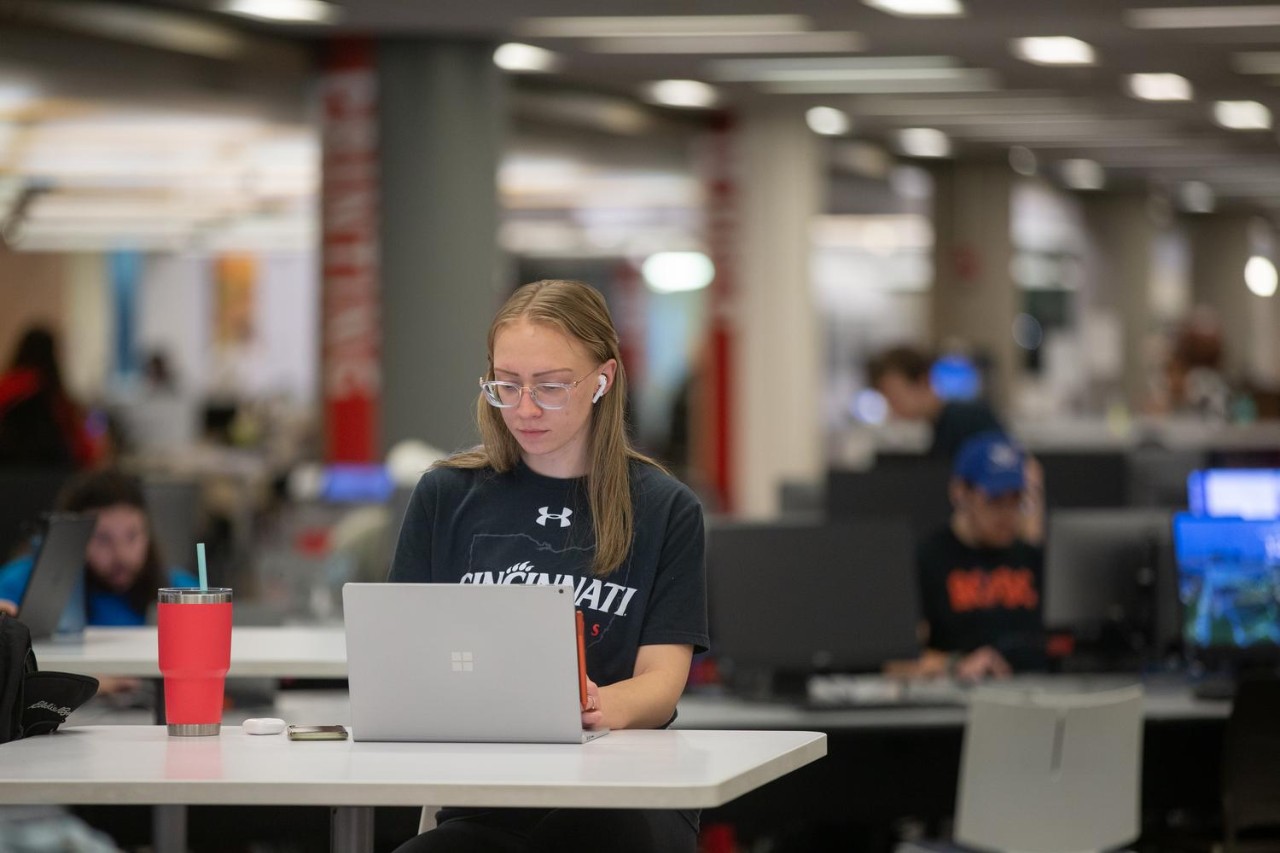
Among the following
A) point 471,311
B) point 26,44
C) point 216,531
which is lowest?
point 216,531

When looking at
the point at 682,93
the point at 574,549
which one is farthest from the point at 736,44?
the point at 574,549

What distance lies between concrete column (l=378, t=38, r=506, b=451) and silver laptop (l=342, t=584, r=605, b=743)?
7651mm

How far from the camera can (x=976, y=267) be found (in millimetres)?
17828

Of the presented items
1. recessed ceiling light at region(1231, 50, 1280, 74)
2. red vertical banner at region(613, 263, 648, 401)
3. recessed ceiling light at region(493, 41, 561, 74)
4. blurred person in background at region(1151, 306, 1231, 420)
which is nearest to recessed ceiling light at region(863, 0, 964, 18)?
blurred person in background at region(1151, 306, 1231, 420)

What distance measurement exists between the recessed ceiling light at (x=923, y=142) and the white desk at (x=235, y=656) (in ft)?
37.9

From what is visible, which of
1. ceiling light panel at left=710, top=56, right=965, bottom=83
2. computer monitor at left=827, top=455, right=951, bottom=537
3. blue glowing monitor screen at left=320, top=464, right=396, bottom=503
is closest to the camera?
computer monitor at left=827, top=455, right=951, bottom=537

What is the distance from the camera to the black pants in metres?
2.71

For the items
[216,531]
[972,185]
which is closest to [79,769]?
[216,531]

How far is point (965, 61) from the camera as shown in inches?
444

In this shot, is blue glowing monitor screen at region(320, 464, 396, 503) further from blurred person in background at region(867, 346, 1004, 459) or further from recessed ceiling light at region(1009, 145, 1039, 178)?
recessed ceiling light at region(1009, 145, 1039, 178)

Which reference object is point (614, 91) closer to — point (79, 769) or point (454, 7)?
point (454, 7)

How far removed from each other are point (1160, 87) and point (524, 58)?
4.22 metres

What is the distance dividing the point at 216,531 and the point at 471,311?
330cm

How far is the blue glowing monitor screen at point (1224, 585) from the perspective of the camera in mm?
5105
